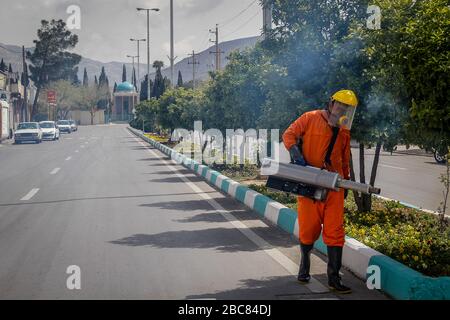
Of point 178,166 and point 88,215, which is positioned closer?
point 88,215

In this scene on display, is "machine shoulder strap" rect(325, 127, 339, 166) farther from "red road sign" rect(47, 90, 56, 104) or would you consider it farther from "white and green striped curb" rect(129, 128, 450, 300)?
"red road sign" rect(47, 90, 56, 104)

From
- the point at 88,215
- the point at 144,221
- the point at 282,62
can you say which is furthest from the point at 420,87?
the point at 88,215

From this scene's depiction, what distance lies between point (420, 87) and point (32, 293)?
4.22 m

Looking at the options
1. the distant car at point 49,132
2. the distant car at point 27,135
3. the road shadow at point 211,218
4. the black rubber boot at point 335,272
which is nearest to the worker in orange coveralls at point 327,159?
the black rubber boot at point 335,272

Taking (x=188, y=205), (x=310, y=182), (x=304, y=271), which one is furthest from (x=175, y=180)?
(x=310, y=182)

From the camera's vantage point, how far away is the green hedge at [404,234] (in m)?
7.12

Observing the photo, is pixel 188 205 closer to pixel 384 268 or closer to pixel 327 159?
pixel 327 159

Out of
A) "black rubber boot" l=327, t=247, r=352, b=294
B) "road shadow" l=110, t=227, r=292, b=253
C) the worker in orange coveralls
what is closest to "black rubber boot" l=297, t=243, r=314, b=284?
the worker in orange coveralls

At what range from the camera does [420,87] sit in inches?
264

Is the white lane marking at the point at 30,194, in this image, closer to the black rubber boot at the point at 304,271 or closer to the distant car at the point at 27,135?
the black rubber boot at the point at 304,271

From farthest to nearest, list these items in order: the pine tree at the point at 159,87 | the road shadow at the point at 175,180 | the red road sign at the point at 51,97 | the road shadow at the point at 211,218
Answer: the red road sign at the point at 51,97
the pine tree at the point at 159,87
the road shadow at the point at 175,180
the road shadow at the point at 211,218

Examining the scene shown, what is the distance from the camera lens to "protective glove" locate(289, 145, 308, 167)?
657cm

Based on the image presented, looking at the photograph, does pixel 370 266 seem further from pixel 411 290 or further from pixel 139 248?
pixel 139 248

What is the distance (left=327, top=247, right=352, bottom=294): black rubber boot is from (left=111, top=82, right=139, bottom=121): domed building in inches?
6430
